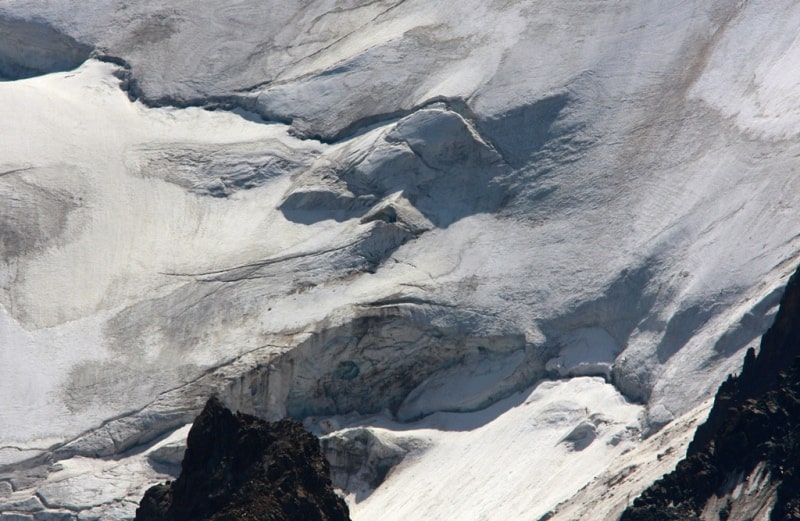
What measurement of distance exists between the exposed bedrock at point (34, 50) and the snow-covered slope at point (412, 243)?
0.88 metres

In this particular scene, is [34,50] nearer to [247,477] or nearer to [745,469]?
[247,477]

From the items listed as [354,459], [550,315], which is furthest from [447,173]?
[354,459]

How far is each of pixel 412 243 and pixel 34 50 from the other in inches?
599

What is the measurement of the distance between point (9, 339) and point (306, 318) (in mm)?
6495

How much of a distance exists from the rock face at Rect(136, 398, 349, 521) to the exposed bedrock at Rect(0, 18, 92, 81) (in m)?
25.7

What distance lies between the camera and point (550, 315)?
45812mm

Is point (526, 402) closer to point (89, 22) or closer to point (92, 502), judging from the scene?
point (92, 502)

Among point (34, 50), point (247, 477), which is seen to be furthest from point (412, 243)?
point (247, 477)

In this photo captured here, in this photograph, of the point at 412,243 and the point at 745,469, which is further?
the point at 412,243

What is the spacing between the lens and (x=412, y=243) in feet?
159

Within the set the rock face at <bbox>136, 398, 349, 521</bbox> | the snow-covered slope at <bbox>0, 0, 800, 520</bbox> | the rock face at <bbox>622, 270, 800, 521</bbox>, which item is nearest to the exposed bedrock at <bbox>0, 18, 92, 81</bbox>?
the snow-covered slope at <bbox>0, 0, 800, 520</bbox>

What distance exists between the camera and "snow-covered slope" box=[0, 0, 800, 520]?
43.3 metres

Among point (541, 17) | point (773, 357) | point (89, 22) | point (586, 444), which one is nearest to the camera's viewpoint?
point (773, 357)

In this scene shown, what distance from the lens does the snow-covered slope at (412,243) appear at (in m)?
43.3
